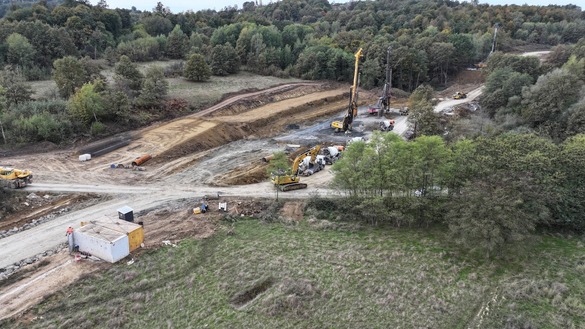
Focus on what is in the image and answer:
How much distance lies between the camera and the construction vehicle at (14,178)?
33094 millimetres

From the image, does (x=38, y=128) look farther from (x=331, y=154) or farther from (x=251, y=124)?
(x=331, y=154)

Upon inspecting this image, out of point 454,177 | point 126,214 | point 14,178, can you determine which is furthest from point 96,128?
point 454,177

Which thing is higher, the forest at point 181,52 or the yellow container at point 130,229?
the forest at point 181,52

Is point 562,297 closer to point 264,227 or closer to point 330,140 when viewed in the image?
point 264,227

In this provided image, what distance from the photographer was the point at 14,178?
110ft

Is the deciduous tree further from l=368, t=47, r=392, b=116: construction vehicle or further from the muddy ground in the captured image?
l=368, t=47, r=392, b=116: construction vehicle

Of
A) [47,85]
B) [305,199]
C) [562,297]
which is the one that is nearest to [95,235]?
[305,199]

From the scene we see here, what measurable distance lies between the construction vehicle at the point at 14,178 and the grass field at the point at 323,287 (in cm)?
1559

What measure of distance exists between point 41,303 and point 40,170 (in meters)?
Result: 20.3

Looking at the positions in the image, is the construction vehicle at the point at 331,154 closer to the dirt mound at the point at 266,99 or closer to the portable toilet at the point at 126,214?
the dirt mound at the point at 266,99

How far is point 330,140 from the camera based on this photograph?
50.0m

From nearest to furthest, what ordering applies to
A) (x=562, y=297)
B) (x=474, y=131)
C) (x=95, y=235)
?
(x=562, y=297), (x=95, y=235), (x=474, y=131)

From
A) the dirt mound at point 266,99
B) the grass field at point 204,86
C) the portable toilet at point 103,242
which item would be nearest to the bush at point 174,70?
the grass field at point 204,86

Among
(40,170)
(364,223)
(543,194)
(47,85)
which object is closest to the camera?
(543,194)
